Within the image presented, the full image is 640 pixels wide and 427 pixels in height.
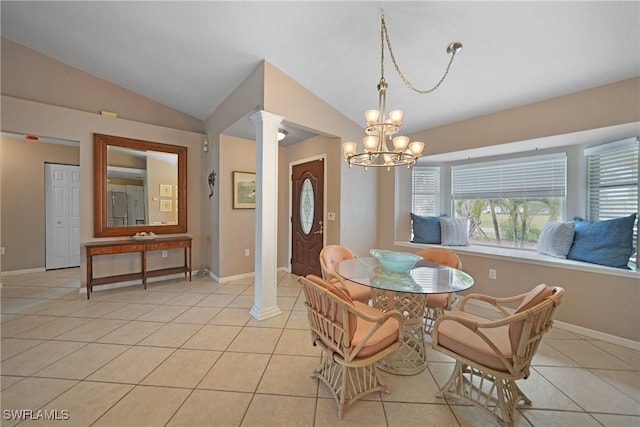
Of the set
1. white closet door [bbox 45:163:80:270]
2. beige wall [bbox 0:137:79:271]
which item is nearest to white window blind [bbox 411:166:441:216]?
white closet door [bbox 45:163:80:270]

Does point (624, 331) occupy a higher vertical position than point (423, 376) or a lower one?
higher

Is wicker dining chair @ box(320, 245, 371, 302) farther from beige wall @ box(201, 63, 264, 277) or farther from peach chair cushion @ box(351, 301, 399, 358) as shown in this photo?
beige wall @ box(201, 63, 264, 277)

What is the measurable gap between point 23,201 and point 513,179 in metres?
7.91

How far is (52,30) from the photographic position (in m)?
2.74

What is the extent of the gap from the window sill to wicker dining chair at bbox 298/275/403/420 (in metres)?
2.15

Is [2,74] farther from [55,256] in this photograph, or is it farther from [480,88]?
[480,88]

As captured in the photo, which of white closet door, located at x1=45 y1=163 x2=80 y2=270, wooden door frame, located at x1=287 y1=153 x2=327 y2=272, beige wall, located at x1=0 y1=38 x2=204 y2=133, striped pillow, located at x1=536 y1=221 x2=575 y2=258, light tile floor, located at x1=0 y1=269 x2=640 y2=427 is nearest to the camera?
light tile floor, located at x1=0 y1=269 x2=640 y2=427

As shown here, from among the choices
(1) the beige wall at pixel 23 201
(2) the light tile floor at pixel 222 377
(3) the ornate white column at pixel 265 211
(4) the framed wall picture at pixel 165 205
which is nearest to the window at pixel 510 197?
(2) the light tile floor at pixel 222 377

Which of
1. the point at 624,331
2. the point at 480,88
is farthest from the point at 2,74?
the point at 624,331

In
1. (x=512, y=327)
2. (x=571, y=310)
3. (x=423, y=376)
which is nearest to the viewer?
(x=512, y=327)

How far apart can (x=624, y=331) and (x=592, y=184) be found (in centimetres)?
160

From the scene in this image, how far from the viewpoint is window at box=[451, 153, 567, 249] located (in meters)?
3.11

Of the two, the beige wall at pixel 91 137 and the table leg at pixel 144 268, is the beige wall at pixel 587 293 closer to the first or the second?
A: the beige wall at pixel 91 137

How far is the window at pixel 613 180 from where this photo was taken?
8.00 ft
